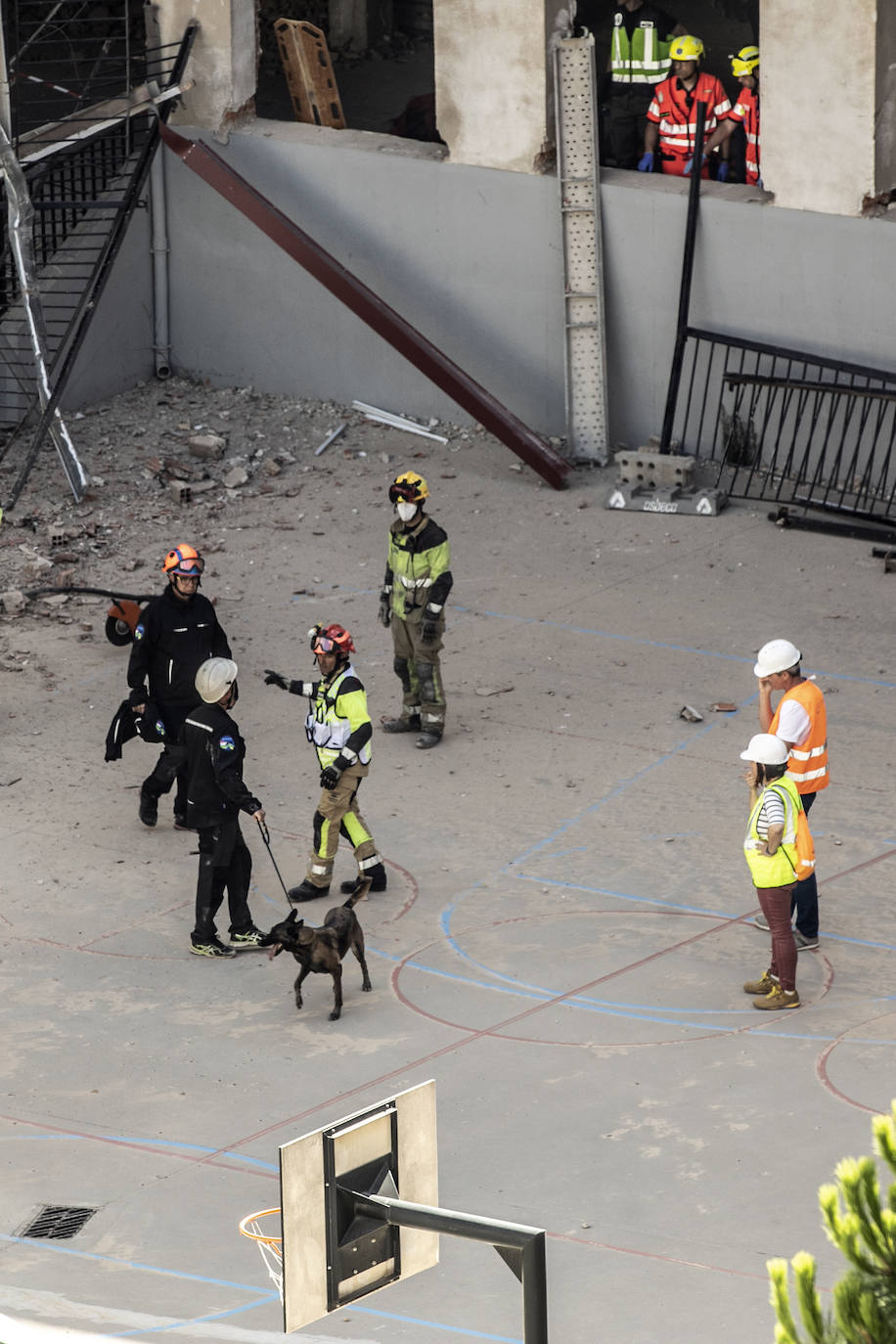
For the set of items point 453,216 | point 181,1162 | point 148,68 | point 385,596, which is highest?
point 148,68

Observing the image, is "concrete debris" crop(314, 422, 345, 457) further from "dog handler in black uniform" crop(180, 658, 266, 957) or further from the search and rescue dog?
the search and rescue dog

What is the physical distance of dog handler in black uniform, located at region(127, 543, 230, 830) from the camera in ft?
43.3

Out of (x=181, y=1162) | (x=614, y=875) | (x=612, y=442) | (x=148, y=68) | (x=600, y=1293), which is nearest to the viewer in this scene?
(x=600, y=1293)

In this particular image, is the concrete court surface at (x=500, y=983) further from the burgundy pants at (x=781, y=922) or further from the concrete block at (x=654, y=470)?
the concrete block at (x=654, y=470)

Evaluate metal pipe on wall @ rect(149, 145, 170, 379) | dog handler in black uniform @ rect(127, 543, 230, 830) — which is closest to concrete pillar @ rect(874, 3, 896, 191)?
metal pipe on wall @ rect(149, 145, 170, 379)

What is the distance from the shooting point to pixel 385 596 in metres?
14.7

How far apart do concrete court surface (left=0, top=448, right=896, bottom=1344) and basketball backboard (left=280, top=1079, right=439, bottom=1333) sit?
342 cm

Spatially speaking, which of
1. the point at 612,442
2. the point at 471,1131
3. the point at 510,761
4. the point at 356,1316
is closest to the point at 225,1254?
the point at 356,1316

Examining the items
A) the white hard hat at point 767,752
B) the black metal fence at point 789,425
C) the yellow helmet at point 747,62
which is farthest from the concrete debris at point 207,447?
the white hard hat at point 767,752

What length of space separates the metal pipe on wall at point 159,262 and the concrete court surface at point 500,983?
702 centimetres

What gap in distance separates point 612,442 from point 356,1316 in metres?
14.3

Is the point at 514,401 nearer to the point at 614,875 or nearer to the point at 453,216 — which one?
the point at 453,216

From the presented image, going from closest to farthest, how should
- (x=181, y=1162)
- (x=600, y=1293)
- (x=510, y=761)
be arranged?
1. (x=600, y=1293)
2. (x=181, y=1162)
3. (x=510, y=761)

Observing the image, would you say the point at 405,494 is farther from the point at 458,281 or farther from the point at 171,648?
the point at 458,281
